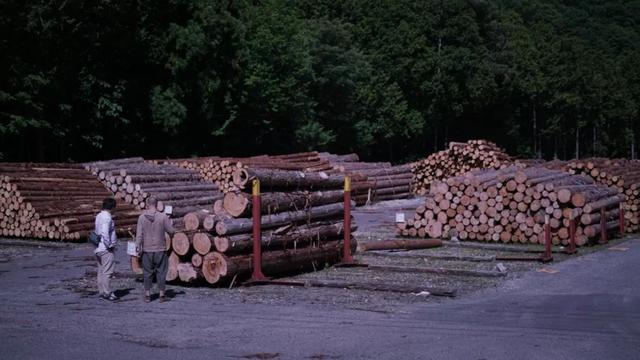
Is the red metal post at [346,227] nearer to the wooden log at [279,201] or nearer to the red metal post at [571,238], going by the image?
the wooden log at [279,201]

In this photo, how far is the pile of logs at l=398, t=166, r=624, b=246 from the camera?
66.9 ft

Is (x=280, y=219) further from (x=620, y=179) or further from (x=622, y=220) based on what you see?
(x=620, y=179)

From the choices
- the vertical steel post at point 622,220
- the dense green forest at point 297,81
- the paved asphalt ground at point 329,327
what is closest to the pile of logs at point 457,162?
the vertical steel post at point 622,220

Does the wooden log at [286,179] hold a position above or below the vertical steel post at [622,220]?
above

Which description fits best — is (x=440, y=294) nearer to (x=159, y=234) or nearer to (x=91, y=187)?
(x=159, y=234)

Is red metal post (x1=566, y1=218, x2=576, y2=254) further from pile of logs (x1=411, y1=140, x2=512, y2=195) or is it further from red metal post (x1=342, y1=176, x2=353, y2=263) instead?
pile of logs (x1=411, y1=140, x2=512, y2=195)

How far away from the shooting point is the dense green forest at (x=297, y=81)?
1401 inches

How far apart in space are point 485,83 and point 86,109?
124 feet

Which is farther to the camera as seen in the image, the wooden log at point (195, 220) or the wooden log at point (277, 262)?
the wooden log at point (195, 220)

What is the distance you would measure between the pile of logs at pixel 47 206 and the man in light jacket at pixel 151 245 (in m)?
10.1

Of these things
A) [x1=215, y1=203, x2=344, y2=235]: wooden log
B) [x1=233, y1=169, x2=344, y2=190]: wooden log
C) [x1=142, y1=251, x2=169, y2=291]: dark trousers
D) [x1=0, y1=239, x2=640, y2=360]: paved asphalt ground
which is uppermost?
[x1=233, y1=169, x2=344, y2=190]: wooden log

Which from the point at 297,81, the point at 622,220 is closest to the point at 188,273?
the point at 622,220

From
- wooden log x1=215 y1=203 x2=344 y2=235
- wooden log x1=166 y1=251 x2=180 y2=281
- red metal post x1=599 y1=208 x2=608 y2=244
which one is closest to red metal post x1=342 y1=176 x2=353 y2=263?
wooden log x1=215 y1=203 x2=344 y2=235

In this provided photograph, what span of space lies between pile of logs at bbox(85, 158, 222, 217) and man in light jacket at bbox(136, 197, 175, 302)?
11296 mm
